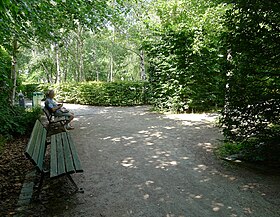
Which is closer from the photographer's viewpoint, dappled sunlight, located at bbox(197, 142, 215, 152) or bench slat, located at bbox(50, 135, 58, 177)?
bench slat, located at bbox(50, 135, 58, 177)

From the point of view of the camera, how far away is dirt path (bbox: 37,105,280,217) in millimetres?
3006

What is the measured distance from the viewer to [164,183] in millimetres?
3799

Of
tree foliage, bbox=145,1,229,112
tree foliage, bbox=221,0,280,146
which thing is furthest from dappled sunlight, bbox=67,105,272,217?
tree foliage, bbox=145,1,229,112

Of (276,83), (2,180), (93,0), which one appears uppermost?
(93,0)

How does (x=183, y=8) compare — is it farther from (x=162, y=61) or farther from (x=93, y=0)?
(x=93, y=0)

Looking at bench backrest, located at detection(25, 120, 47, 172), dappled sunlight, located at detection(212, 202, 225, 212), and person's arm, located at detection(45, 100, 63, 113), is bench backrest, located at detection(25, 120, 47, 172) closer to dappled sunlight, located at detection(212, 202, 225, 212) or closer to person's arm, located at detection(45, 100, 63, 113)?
dappled sunlight, located at detection(212, 202, 225, 212)

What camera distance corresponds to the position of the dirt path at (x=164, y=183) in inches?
118

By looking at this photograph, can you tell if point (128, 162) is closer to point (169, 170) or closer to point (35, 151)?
point (169, 170)

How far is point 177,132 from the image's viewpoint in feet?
24.6

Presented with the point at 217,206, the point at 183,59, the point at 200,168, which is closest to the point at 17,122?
the point at 200,168

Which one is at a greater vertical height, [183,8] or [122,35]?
[122,35]

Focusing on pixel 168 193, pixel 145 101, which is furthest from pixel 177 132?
pixel 145 101

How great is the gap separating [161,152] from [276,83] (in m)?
2.77

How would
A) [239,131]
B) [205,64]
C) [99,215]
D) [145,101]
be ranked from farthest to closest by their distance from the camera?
[145,101] < [205,64] < [239,131] < [99,215]
